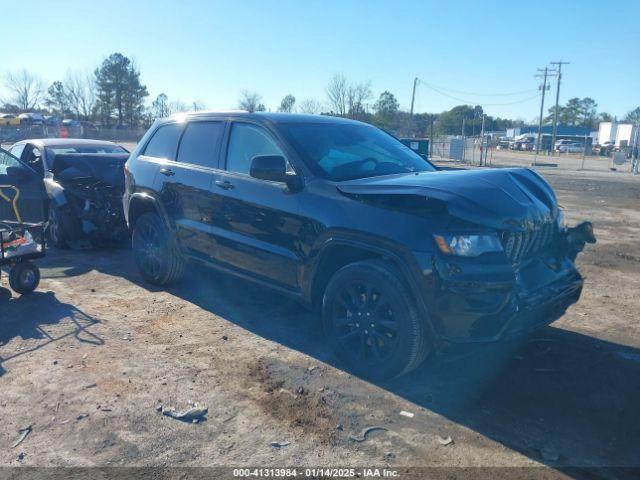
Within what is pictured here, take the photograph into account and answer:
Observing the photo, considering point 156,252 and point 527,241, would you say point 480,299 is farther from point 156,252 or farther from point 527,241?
point 156,252

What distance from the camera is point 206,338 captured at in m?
4.92

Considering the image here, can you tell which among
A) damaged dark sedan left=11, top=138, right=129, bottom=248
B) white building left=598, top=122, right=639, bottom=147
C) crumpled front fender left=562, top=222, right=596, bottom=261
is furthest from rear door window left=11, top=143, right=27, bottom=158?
white building left=598, top=122, right=639, bottom=147

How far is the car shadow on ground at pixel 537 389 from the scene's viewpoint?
3.30 m

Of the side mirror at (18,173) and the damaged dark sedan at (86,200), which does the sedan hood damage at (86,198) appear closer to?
the damaged dark sedan at (86,200)

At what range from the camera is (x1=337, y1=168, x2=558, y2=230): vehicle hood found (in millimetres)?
3678

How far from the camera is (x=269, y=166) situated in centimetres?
433

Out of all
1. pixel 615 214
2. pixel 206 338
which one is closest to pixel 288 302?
pixel 206 338

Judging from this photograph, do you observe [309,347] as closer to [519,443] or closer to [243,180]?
[243,180]

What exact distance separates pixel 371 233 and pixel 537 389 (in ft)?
5.38

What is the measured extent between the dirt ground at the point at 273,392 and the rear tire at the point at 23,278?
108 mm

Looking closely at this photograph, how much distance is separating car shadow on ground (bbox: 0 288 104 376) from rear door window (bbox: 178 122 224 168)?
1851 millimetres

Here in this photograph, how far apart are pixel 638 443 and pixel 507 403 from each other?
2.59 ft

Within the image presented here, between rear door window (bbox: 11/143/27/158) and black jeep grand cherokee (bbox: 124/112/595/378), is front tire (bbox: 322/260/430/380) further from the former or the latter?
rear door window (bbox: 11/143/27/158)

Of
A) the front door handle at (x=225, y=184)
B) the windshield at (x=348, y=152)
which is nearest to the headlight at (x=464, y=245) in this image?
the windshield at (x=348, y=152)
